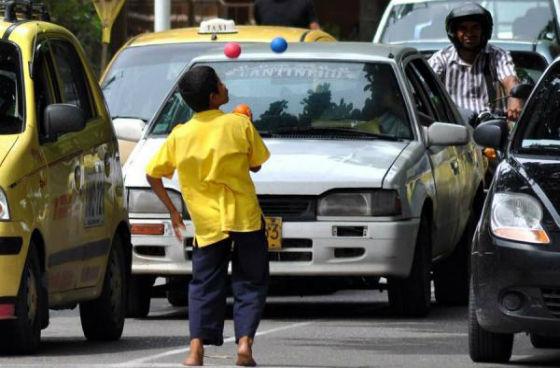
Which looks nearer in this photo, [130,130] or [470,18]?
[130,130]

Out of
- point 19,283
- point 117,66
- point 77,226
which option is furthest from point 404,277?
point 117,66

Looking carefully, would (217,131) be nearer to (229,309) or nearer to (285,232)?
(285,232)

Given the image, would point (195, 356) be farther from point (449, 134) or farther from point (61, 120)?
point (449, 134)

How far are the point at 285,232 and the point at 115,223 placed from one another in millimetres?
1277

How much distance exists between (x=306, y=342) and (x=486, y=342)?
→ 1.45 metres

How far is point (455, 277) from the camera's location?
48.5ft

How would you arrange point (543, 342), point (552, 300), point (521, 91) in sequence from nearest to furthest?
point (552, 300) → point (543, 342) → point (521, 91)

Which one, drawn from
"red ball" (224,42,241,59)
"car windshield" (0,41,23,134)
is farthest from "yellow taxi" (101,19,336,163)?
"car windshield" (0,41,23,134)

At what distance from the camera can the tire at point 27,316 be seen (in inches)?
409

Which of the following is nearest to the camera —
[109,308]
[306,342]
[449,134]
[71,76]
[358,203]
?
[306,342]

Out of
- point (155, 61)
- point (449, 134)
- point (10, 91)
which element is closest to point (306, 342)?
point (10, 91)

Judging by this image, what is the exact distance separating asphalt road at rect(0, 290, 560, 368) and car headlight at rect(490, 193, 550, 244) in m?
0.71

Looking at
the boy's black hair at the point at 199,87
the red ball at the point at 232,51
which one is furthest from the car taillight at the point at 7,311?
the red ball at the point at 232,51

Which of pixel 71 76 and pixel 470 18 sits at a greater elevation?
pixel 71 76
